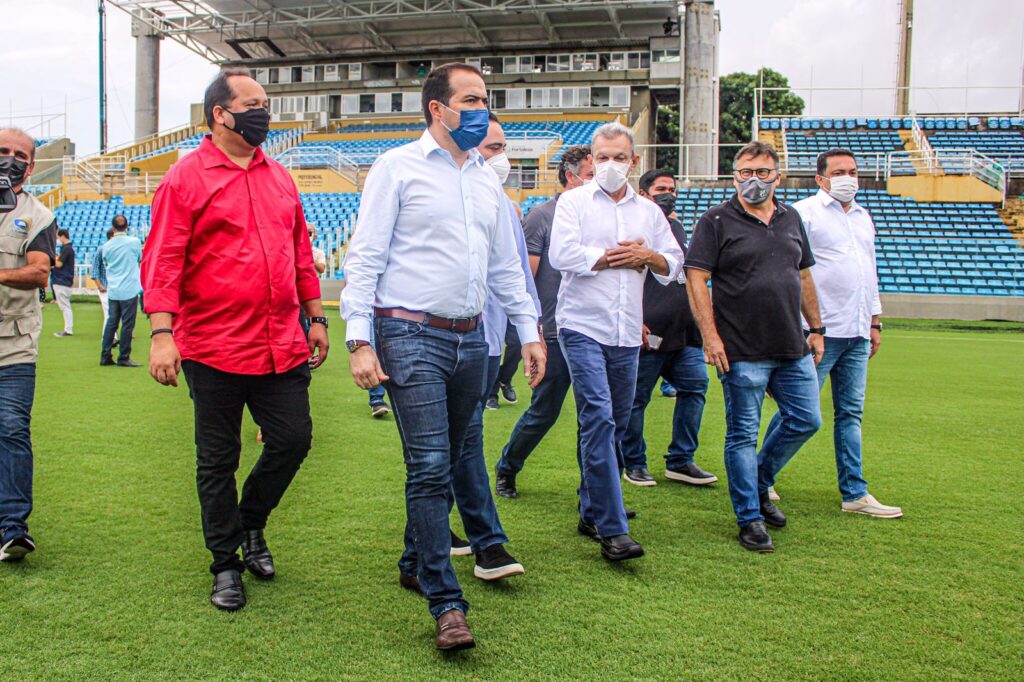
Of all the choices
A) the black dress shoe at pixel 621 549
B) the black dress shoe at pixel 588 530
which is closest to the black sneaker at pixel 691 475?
the black dress shoe at pixel 588 530

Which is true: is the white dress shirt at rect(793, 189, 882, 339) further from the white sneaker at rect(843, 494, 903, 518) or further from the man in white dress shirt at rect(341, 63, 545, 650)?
the man in white dress shirt at rect(341, 63, 545, 650)

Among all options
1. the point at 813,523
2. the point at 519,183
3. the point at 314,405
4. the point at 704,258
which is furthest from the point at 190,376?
the point at 519,183

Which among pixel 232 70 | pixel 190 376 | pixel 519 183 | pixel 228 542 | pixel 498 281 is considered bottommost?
pixel 228 542

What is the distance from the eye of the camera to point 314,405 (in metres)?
8.20

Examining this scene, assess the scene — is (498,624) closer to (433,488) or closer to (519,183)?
(433,488)

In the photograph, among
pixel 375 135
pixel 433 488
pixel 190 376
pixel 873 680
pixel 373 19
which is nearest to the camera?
pixel 873 680

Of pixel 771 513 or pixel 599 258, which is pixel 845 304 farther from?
pixel 599 258

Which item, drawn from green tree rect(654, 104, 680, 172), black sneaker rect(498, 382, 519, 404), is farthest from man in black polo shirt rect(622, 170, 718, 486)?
green tree rect(654, 104, 680, 172)

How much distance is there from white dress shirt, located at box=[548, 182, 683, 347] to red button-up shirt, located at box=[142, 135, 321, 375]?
135 cm

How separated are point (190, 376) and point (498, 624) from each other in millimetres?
1482

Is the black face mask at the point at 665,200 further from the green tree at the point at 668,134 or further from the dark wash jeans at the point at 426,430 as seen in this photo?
the green tree at the point at 668,134

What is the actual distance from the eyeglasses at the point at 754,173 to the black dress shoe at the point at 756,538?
5.43 feet

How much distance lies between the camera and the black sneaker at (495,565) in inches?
142

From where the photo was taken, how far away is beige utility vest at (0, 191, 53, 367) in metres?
3.91
